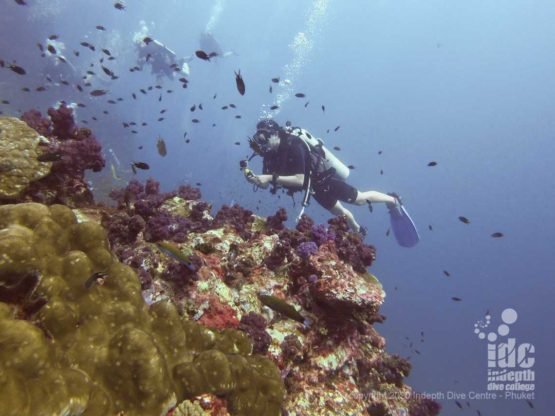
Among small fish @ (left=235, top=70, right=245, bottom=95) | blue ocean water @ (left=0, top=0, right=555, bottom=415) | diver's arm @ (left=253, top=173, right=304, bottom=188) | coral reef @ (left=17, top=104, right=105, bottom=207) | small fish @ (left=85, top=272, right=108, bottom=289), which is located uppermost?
small fish @ (left=235, top=70, right=245, bottom=95)

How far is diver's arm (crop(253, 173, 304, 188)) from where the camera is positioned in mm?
9062

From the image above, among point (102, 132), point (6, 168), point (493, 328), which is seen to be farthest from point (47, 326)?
point (493, 328)

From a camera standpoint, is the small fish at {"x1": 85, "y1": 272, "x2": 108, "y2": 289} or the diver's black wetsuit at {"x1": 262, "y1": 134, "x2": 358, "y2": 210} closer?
the small fish at {"x1": 85, "y1": 272, "x2": 108, "y2": 289}

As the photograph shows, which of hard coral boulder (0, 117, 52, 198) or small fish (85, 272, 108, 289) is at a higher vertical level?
hard coral boulder (0, 117, 52, 198)

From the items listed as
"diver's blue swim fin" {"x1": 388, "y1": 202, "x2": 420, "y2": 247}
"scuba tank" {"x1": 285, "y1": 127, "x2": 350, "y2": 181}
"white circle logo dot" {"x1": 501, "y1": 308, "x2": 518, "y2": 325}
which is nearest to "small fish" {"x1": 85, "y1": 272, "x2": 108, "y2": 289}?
"scuba tank" {"x1": 285, "y1": 127, "x2": 350, "y2": 181}

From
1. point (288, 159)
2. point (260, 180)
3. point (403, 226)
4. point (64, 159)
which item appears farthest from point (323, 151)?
point (64, 159)

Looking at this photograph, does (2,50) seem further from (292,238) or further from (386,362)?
(386,362)

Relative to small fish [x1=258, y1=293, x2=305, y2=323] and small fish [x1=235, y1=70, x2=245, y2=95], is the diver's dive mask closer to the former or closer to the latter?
small fish [x1=235, y1=70, x2=245, y2=95]

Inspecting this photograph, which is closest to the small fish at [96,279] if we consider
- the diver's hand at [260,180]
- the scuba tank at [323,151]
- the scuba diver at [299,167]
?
the scuba diver at [299,167]

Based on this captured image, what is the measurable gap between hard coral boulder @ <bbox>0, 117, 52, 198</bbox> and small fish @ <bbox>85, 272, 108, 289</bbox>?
2.27 m

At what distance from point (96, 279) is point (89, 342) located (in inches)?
21.5

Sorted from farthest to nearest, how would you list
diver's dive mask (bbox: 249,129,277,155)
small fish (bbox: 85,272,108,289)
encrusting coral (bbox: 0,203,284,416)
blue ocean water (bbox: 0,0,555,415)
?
blue ocean water (bbox: 0,0,555,415) → diver's dive mask (bbox: 249,129,277,155) → small fish (bbox: 85,272,108,289) → encrusting coral (bbox: 0,203,284,416)

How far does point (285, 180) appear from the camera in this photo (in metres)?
9.68

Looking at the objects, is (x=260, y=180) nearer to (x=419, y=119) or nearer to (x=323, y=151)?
(x=323, y=151)
